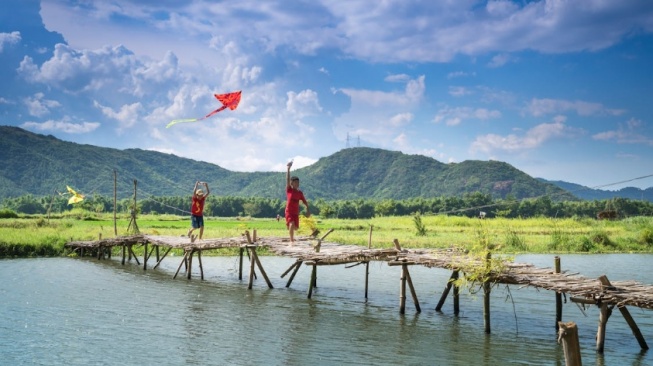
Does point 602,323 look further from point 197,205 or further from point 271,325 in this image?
point 197,205

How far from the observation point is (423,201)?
305ft

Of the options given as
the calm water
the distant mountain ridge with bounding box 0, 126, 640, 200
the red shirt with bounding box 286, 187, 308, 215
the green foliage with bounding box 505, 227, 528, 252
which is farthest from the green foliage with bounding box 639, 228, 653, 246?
the distant mountain ridge with bounding box 0, 126, 640, 200

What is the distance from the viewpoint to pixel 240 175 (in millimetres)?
139375

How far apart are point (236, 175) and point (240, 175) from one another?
48.1 inches

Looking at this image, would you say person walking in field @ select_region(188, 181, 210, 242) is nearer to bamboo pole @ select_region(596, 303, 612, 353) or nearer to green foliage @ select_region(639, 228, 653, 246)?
bamboo pole @ select_region(596, 303, 612, 353)

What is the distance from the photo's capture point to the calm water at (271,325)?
10.9 meters

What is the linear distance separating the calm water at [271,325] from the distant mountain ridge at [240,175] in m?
88.3

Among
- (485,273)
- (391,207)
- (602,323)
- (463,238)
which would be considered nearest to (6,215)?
(463,238)

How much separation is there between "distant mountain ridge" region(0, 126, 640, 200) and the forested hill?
16 centimetres

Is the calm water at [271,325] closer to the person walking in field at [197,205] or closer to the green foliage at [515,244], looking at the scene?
the person walking in field at [197,205]

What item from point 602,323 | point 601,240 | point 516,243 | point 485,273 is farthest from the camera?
point 601,240

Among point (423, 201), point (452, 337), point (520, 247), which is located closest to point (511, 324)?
point (452, 337)

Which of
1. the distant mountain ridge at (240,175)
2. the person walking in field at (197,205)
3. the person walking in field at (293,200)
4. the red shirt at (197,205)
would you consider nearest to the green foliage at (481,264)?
the person walking in field at (293,200)

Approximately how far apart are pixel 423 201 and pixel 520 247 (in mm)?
61271
